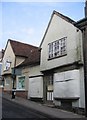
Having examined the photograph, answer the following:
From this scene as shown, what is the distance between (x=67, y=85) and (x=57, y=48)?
12.3 ft

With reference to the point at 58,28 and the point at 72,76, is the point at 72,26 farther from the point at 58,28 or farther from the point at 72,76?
the point at 72,76

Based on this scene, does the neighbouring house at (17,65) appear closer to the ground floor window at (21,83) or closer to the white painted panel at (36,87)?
the ground floor window at (21,83)

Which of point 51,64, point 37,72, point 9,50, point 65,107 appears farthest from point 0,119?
point 9,50

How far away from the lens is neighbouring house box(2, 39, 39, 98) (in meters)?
24.0

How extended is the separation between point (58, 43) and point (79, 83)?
4.56m

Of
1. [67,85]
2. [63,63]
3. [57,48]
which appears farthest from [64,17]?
[67,85]

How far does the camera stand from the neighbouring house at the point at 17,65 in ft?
78.7

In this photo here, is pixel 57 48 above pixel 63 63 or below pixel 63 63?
above

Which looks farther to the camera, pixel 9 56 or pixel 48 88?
pixel 9 56

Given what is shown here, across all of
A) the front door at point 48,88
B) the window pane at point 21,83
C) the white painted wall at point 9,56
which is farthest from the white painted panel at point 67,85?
the white painted wall at point 9,56

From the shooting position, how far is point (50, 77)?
64.8 ft

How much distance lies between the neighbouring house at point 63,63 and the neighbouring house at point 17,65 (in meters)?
3.09

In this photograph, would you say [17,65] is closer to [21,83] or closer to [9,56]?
[9,56]

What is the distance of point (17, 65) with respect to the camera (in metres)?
27.8
